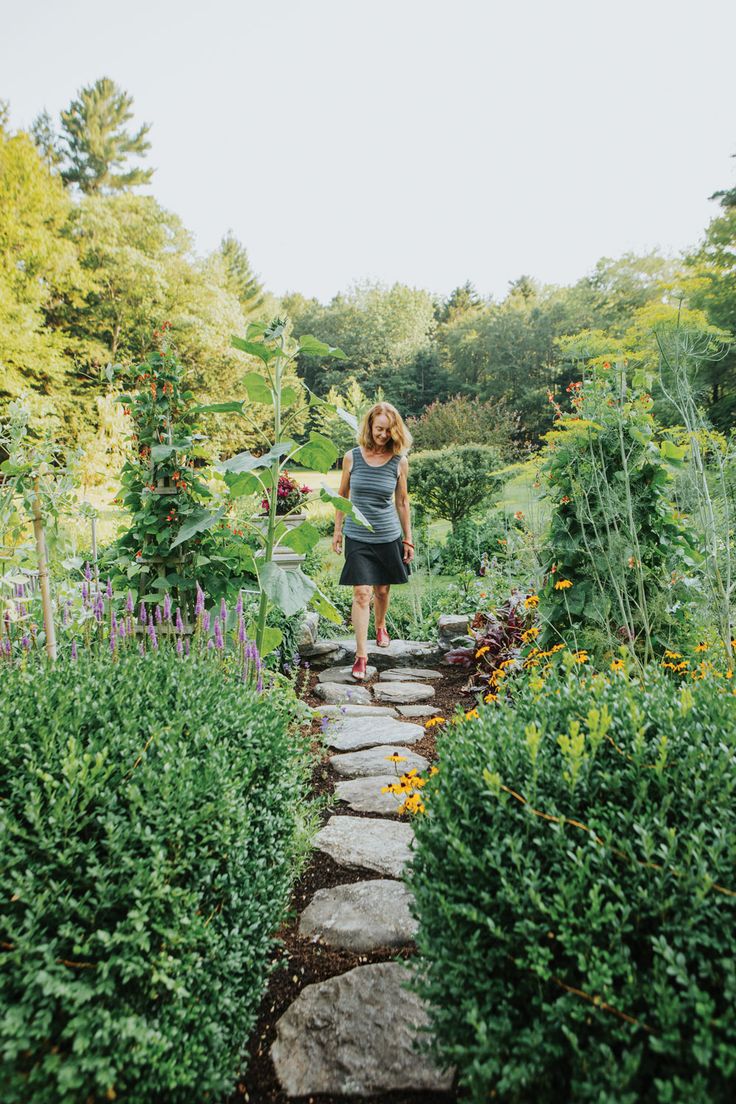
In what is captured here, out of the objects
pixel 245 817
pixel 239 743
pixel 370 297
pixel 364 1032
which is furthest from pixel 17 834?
pixel 370 297

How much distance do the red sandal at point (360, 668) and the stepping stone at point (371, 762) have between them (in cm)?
133

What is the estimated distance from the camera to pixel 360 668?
175 inches

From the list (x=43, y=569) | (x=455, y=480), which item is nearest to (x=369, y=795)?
(x=43, y=569)

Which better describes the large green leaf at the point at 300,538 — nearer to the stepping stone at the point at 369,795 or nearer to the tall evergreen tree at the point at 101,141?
the stepping stone at the point at 369,795

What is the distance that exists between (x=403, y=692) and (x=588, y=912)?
10.7 feet

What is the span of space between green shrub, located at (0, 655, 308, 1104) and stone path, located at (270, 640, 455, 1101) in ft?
0.52

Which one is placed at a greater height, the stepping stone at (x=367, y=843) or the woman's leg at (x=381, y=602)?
the woman's leg at (x=381, y=602)

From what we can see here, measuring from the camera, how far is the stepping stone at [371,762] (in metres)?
2.82

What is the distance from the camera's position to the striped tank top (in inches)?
176

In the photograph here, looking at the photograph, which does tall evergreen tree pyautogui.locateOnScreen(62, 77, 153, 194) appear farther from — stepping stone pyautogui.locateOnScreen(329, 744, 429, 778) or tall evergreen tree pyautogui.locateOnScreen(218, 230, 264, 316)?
stepping stone pyautogui.locateOnScreen(329, 744, 429, 778)

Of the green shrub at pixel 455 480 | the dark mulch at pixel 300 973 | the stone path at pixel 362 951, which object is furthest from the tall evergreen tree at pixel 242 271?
the dark mulch at pixel 300 973

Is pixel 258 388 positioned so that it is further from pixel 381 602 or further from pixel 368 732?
pixel 381 602

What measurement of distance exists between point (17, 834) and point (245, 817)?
1.42ft

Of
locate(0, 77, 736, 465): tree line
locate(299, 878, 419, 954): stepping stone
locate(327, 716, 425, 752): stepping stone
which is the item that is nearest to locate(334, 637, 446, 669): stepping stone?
locate(327, 716, 425, 752): stepping stone
